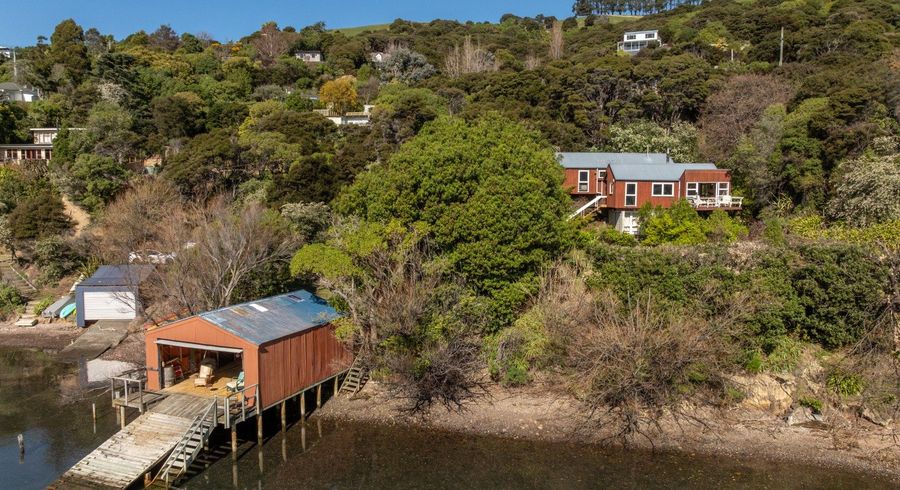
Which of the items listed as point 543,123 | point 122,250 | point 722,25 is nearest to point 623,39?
point 722,25

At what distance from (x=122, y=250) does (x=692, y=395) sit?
32.0 m

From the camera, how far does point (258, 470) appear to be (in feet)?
63.1

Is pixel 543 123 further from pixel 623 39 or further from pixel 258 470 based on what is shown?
pixel 623 39

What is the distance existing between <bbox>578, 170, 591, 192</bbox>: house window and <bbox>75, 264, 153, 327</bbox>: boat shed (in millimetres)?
25427

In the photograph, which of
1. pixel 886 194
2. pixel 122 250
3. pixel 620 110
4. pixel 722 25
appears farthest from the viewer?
pixel 722 25

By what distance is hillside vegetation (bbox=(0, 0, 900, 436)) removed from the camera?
2319 cm

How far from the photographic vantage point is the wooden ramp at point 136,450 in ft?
56.1

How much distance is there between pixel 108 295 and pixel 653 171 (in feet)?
104

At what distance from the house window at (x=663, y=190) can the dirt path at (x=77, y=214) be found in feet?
132

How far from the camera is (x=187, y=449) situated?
18234mm

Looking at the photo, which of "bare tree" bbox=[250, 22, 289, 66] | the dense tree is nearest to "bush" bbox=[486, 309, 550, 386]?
the dense tree

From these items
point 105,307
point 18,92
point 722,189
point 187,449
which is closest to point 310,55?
point 18,92

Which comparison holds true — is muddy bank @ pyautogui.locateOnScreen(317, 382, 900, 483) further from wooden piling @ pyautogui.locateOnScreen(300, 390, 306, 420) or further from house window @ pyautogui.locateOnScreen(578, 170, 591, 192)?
house window @ pyautogui.locateOnScreen(578, 170, 591, 192)

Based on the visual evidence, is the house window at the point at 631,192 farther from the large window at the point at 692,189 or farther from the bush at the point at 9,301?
the bush at the point at 9,301
